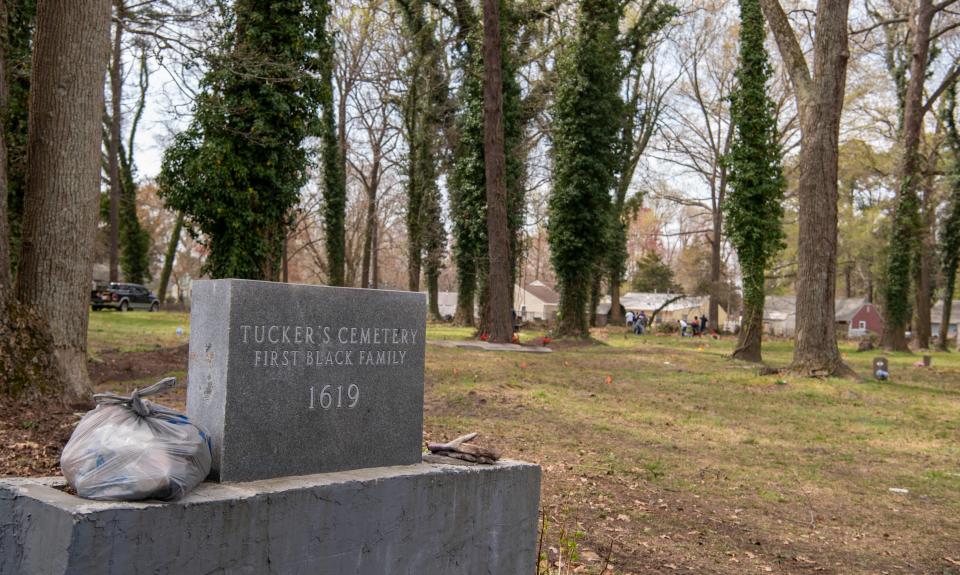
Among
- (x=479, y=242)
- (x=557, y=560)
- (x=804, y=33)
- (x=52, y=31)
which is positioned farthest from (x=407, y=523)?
(x=804, y=33)

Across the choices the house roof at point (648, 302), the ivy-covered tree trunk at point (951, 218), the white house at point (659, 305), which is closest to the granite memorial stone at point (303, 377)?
the ivy-covered tree trunk at point (951, 218)

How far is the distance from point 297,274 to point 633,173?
175 feet

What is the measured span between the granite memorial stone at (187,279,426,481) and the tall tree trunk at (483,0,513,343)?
16471mm

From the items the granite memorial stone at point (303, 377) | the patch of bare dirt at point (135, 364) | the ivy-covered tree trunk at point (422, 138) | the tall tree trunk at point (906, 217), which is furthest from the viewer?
the ivy-covered tree trunk at point (422, 138)

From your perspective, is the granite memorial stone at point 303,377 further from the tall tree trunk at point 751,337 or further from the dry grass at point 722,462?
the tall tree trunk at point 751,337

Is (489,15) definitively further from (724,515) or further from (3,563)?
(3,563)

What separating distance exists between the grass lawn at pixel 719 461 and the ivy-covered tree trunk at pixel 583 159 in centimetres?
931

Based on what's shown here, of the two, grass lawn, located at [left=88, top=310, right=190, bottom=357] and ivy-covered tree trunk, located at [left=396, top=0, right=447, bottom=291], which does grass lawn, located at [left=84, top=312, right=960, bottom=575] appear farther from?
ivy-covered tree trunk, located at [left=396, top=0, right=447, bottom=291]

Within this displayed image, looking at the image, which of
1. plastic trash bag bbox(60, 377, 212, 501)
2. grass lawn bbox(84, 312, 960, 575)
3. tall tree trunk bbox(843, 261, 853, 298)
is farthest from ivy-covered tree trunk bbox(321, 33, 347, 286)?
tall tree trunk bbox(843, 261, 853, 298)

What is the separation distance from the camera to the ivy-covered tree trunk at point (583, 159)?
25562mm

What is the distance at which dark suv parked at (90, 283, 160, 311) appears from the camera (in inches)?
1447

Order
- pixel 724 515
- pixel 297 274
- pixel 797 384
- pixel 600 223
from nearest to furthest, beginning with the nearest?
pixel 724 515 → pixel 797 384 → pixel 600 223 → pixel 297 274

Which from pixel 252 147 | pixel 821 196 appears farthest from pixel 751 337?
pixel 252 147

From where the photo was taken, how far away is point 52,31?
821 cm
